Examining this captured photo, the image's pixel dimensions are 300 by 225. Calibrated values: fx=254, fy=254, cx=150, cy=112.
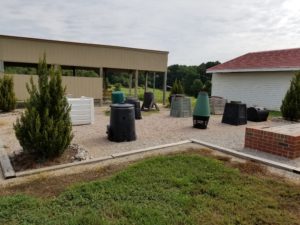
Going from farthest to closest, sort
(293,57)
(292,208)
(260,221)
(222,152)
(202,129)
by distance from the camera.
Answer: (293,57), (202,129), (222,152), (292,208), (260,221)

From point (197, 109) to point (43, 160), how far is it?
16.9 feet

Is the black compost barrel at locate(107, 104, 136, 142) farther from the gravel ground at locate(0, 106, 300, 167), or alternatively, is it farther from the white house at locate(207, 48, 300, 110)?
the white house at locate(207, 48, 300, 110)

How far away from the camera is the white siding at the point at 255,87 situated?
1545 centimetres

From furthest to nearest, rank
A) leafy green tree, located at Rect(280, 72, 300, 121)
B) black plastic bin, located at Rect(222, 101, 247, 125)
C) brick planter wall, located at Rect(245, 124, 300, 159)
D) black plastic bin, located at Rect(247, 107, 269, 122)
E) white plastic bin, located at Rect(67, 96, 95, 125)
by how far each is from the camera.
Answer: leafy green tree, located at Rect(280, 72, 300, 121) < black plastic bin, located at Rect(247, 107, 269, 122) < black plastic bin, located at Rect(222, 101, 247, 125) < white plastic bin, located at Rect(67, 96, 95, 125) < brick planter wall, located at Rect(245, 124, 300, 159)

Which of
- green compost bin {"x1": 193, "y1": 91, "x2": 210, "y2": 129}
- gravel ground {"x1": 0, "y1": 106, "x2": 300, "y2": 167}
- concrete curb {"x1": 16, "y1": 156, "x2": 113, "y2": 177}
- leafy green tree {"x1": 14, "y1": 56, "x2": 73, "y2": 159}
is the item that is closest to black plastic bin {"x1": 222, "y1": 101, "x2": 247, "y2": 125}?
gravel ground {"x1": 0, "y1": 106, "x2": 300, "y2": 167}

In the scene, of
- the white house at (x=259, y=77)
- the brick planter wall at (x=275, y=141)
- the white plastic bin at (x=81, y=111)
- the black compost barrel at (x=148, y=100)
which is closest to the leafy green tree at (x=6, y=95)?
the white plastic bin at (x=81, y=111)

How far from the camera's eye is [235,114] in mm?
9398

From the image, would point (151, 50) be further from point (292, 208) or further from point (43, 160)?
point (292, 208)

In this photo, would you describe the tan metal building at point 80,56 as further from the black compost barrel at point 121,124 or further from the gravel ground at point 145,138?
the black compost barrel at point 121,124

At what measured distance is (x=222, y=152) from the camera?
205 inches

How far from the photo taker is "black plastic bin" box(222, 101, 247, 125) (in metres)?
9.38

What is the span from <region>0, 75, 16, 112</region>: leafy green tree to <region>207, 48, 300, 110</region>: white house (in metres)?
14.0

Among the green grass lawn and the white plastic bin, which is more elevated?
the white plastic bin

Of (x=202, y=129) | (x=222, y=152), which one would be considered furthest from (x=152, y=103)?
(x=222, y=152)
